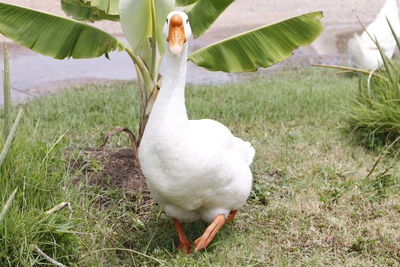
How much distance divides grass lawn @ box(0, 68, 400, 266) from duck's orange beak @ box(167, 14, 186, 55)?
0.94 m

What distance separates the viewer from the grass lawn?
295cm

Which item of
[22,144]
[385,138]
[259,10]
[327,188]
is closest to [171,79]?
[22,144]

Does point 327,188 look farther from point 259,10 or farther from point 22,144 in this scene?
point 259,10

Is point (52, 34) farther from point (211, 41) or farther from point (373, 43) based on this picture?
point (211, 41)

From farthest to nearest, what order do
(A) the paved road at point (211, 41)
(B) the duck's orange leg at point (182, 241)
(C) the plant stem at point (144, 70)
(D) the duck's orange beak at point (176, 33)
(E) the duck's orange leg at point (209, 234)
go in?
(A) the paved road at point (211, 41) < (C) the plant stem at point (144, 70) < (B) the duck's orange leg at point (182, 241) < (E) the duck's orange leg at point (209, 234) < (D) the duck's orange beak at point (176, 33)

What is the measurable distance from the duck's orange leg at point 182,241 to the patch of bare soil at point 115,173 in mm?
512

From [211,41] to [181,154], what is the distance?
726 centimetres

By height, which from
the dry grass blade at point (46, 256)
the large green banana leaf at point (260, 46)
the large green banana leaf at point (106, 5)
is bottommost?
the dry grass blade at point (46, 256)

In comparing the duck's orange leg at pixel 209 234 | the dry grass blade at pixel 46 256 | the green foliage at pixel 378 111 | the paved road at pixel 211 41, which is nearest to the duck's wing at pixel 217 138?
the duck's orange leg at pixel 209 234

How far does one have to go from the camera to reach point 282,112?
5734 millimetres

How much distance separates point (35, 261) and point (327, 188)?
213cm

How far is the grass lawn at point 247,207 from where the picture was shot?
9.68 feet

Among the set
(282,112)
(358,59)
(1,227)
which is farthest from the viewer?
(358,59)

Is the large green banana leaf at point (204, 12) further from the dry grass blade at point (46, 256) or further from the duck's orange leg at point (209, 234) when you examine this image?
the dry grass blade at point (46, 256)
